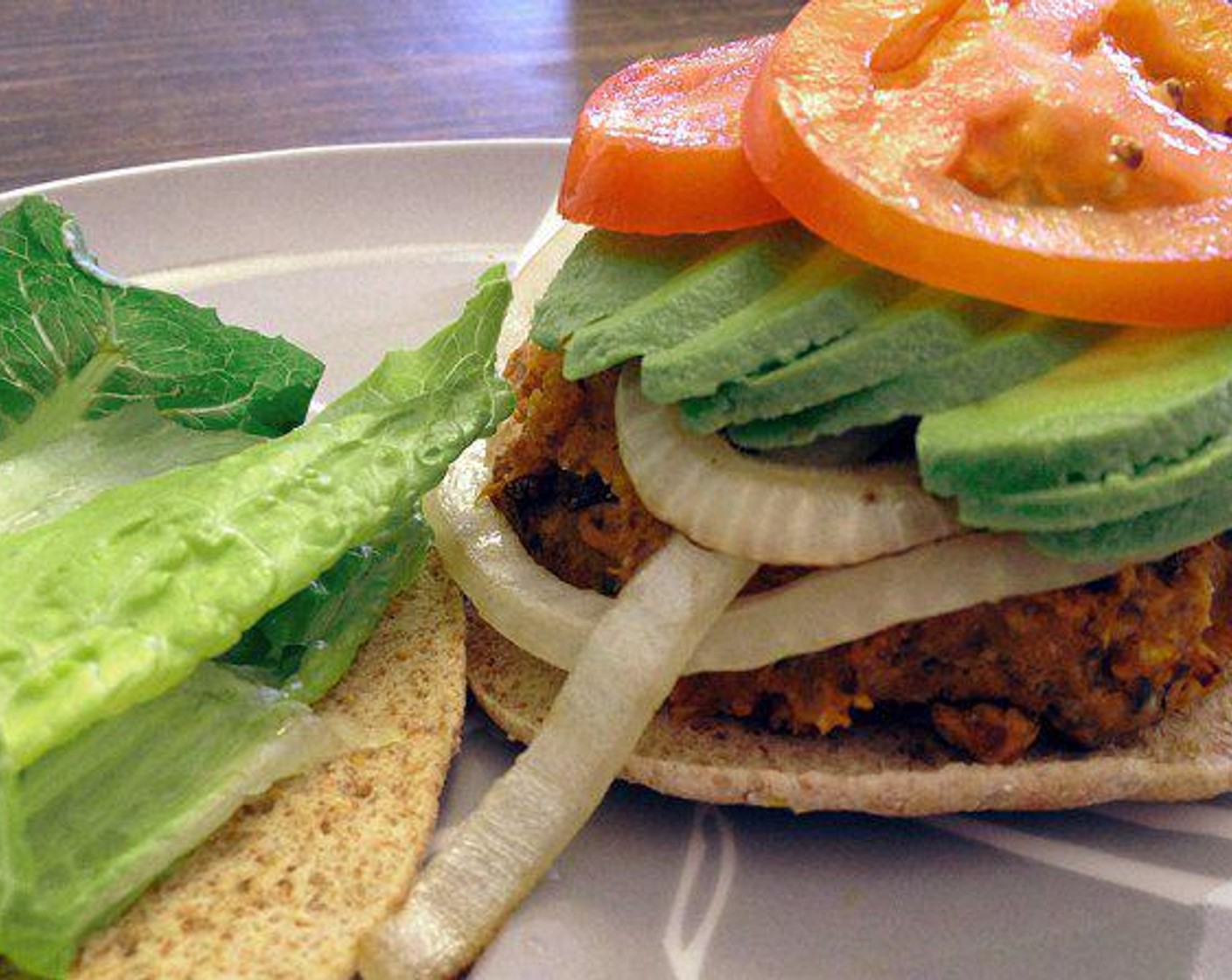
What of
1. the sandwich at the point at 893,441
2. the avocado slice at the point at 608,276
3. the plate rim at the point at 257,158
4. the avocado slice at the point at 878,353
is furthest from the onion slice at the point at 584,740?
the plate rim at the point at 257,158

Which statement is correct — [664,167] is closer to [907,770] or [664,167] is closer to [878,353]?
Answer: [878,353]

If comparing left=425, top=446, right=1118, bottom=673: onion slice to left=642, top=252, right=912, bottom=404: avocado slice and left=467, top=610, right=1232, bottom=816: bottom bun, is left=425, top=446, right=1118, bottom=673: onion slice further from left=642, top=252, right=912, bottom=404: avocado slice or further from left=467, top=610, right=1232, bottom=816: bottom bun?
left=642, top=252, right=912, bottom=404: avocado slice

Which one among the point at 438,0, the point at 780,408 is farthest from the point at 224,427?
the point at 438,0

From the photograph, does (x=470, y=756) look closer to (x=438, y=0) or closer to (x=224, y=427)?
(x=224, y=427)

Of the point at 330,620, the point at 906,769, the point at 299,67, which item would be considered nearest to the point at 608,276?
the point at 330,620

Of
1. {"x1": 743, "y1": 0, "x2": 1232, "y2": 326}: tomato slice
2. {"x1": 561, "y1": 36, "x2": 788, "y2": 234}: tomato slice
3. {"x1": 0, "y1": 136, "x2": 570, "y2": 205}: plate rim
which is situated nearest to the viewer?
{"x1": 743, "y1": 0, "x2": 1232, "y2": 326}: tomato slice

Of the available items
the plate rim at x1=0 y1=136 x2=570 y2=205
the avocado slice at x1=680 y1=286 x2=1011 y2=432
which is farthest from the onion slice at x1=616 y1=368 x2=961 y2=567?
the plate rim at x1=0 y1=136 x2=570 y2=205

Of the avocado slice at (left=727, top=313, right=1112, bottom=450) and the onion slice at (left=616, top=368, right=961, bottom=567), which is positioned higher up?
the avocado slice at (left=727, top=313, right=1112, bottom=450)

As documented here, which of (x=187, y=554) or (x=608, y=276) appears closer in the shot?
(x=187, y=554)
